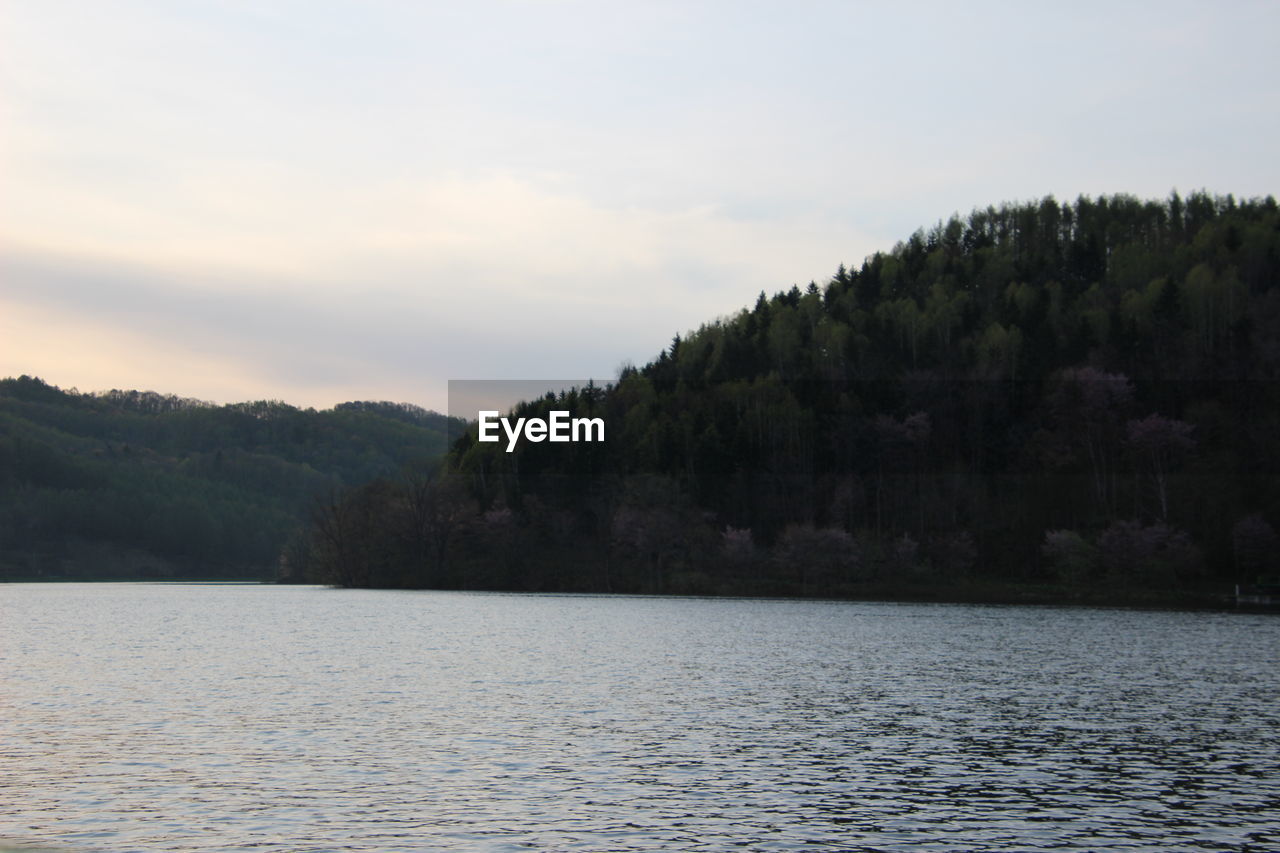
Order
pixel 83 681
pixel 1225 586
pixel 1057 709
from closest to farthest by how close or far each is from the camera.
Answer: pixel 1057 709, pixel 83 681, pixel 1225 586

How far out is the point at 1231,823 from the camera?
30.3 metres

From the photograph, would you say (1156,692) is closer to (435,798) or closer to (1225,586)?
(435,798)

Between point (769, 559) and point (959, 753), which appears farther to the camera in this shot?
point (769, 559)

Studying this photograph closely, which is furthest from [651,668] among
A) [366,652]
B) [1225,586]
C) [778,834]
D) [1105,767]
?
[1225,586]

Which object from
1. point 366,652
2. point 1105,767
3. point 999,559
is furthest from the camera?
point 999,559

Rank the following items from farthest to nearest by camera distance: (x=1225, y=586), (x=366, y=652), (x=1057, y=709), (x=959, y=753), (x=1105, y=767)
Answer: (x=1225, y=586), (x=366, y=652), (x=1057, y=709), (x=959, y=753), (x=1105, y=767)

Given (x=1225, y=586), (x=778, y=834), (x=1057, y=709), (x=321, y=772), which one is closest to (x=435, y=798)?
(x=321, y=772)

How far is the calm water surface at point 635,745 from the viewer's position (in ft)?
94.9

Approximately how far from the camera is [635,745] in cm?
4172

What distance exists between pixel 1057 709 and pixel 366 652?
46036 mm

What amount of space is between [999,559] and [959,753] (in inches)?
5965

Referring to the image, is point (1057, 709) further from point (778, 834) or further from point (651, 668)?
point (778, 834)

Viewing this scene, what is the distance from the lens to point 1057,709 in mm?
53250

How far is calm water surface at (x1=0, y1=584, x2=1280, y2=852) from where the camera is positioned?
2894 cm
